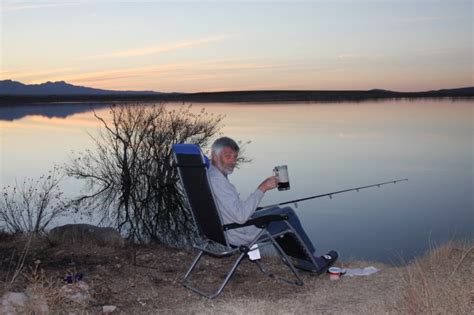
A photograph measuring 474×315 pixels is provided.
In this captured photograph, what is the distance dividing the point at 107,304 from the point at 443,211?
10.2m

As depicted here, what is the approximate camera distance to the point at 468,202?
1428cm

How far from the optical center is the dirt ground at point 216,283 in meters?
4.23

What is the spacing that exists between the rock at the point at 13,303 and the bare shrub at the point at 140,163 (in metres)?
8.42

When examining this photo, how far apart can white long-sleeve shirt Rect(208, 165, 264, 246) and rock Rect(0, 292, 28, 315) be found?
146cm

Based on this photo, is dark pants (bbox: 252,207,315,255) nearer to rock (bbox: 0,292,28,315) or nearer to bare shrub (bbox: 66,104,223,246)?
rock (bbox: 0,292,28,315)

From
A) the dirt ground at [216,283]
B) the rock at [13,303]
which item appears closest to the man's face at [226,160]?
the dirt ground at [216,283]

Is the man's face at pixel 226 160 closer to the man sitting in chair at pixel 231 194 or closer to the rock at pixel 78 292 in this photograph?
the man sitting in chair at pixel 231 194

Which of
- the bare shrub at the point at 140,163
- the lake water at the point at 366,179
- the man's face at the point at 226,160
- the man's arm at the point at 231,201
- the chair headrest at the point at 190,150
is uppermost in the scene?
the chair headrest at the point at 190,150

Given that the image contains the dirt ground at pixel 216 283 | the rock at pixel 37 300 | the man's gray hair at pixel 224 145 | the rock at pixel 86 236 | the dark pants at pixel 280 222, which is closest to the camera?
the rock at pixel 37 300

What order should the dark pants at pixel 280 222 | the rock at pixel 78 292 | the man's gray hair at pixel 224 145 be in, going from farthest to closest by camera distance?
the dark pants at pixel 280 222, the man's gray hair at pixel 224 145, the rock at pixel 78 292

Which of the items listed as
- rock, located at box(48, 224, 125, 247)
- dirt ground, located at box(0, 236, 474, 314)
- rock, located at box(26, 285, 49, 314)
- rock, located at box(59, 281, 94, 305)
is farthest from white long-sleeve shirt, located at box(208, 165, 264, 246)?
rock, located at box(48, 224, 125, 247)

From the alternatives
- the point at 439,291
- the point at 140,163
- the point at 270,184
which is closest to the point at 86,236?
the point at 270,184

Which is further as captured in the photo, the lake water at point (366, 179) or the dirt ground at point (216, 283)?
Result: the lake water at point (366, 179)

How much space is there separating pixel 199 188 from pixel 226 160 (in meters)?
0.29
